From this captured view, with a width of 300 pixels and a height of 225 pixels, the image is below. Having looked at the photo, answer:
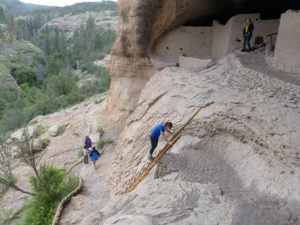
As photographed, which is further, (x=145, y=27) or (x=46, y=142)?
(x=46, y=142)

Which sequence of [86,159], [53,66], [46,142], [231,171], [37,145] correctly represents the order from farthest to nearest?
[53,66]
[46,142]
[37,145]
[86,159]
[231,171]

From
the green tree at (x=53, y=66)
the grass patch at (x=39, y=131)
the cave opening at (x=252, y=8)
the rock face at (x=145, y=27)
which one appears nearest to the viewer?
the cave opening at (x=252, y=8)

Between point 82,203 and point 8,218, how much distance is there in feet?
8.84

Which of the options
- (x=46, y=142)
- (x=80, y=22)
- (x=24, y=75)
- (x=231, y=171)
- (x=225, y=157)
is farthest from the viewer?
(x=80, y=22)

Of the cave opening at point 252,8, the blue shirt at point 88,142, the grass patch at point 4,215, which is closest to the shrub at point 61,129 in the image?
the grass patch at point 4,215

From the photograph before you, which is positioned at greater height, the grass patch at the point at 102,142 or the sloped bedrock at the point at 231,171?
the sloped bedrock at the point at 231,171

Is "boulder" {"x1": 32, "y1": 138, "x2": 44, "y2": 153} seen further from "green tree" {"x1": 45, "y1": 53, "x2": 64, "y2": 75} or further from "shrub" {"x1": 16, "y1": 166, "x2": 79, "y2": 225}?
"green tree" {"x1": 45, "y1": 53, "x2": 64, "y2": 75}

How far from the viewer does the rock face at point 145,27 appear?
22.9ft

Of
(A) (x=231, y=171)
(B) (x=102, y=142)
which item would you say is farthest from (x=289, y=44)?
(B) (x=102, y=142)

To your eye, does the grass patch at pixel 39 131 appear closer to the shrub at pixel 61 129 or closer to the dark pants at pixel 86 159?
the shrub at pixel 61 129

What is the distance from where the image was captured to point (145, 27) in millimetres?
7281

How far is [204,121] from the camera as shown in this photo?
141 inches

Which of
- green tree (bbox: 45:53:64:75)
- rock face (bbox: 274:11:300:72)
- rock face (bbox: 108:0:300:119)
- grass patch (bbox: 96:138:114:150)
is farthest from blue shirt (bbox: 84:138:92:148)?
green tree (bbox: 45:53:64:75)

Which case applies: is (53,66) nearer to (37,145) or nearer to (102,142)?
(37,145)
